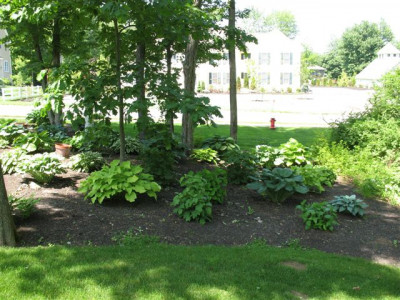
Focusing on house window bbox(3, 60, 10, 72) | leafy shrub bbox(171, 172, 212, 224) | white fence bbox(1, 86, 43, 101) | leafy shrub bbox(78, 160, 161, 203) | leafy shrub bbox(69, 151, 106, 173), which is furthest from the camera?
house window bbox(3, 60, 10, 72)

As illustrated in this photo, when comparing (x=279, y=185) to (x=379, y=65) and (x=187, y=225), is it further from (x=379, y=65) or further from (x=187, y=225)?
(x=379, y=65)

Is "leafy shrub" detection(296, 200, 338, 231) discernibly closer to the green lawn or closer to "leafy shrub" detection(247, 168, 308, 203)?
"leafy shrub" detection(247, 168, 308, 203)

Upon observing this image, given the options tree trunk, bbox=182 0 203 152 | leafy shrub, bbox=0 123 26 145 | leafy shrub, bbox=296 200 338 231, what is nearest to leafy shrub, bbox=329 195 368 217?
leafy shrub, bbox=296 200 338 231

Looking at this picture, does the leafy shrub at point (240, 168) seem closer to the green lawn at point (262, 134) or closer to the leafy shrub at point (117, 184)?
the leafy shrub at point (117, 184)

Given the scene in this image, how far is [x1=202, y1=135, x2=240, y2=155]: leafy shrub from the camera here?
9.95 m

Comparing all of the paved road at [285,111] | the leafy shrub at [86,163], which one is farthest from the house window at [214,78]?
the leafy shrub at [86,163]

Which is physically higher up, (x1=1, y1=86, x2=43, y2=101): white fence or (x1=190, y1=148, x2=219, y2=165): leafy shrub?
(x1=1, y1=86, x2=43, y2=101): white fence

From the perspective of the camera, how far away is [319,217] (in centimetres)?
580

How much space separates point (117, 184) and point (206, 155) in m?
3.51

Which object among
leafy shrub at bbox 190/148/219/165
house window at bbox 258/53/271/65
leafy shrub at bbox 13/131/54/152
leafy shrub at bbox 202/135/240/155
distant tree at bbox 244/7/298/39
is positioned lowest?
leafy shrub at bbox 190/148/219/165

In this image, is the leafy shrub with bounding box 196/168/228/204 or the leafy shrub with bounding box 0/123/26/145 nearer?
the leafy shrub with bounding box 196/168/228/204

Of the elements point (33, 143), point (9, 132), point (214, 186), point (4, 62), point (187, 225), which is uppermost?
point (4, 62)

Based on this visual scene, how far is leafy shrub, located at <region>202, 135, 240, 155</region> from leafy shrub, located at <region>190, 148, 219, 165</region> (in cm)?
59

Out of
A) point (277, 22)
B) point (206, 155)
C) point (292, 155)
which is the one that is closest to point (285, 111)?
point (292, 155)
